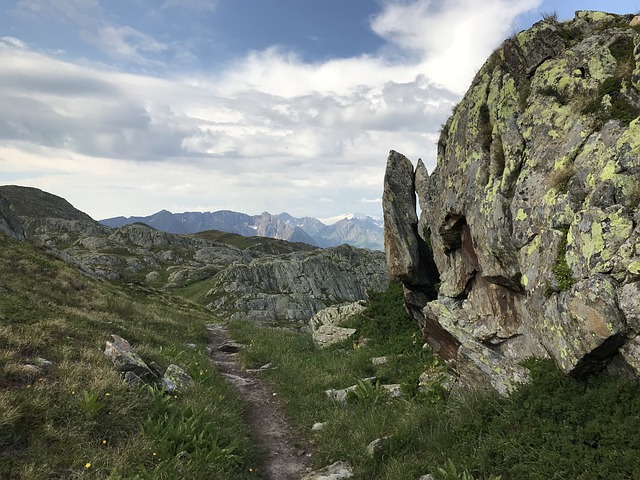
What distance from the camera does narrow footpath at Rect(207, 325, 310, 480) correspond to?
409 inches

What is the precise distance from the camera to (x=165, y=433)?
9.34 meters

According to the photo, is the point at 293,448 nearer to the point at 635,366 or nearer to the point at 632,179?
the point at 635,366

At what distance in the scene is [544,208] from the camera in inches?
420

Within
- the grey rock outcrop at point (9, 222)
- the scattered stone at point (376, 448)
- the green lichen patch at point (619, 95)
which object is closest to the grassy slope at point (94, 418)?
the scattered stone at point (376, 448)

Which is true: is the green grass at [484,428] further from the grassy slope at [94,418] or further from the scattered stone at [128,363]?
the scattered stone at [128,363]

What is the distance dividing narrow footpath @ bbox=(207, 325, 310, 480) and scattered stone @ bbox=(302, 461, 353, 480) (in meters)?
0.44

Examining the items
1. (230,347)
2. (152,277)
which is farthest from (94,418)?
(152,277)

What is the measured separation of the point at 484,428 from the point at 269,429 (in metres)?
6.75

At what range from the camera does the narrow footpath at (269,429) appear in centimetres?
1039

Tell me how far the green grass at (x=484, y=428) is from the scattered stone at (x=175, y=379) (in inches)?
153

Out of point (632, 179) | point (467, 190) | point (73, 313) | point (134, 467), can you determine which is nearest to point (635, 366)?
point (632, 179)

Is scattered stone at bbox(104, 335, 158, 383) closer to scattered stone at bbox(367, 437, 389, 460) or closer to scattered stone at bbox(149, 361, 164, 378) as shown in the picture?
Result: scattered stone at bbox(149, 361, 164, 378)

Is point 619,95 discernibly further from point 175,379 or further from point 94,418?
point 175,379

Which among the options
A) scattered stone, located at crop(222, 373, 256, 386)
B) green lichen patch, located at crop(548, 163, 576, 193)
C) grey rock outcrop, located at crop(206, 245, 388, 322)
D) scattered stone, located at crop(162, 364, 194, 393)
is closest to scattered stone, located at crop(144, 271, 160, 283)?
grey rock outcrop, located at crop(206, 245, 388, 322)
